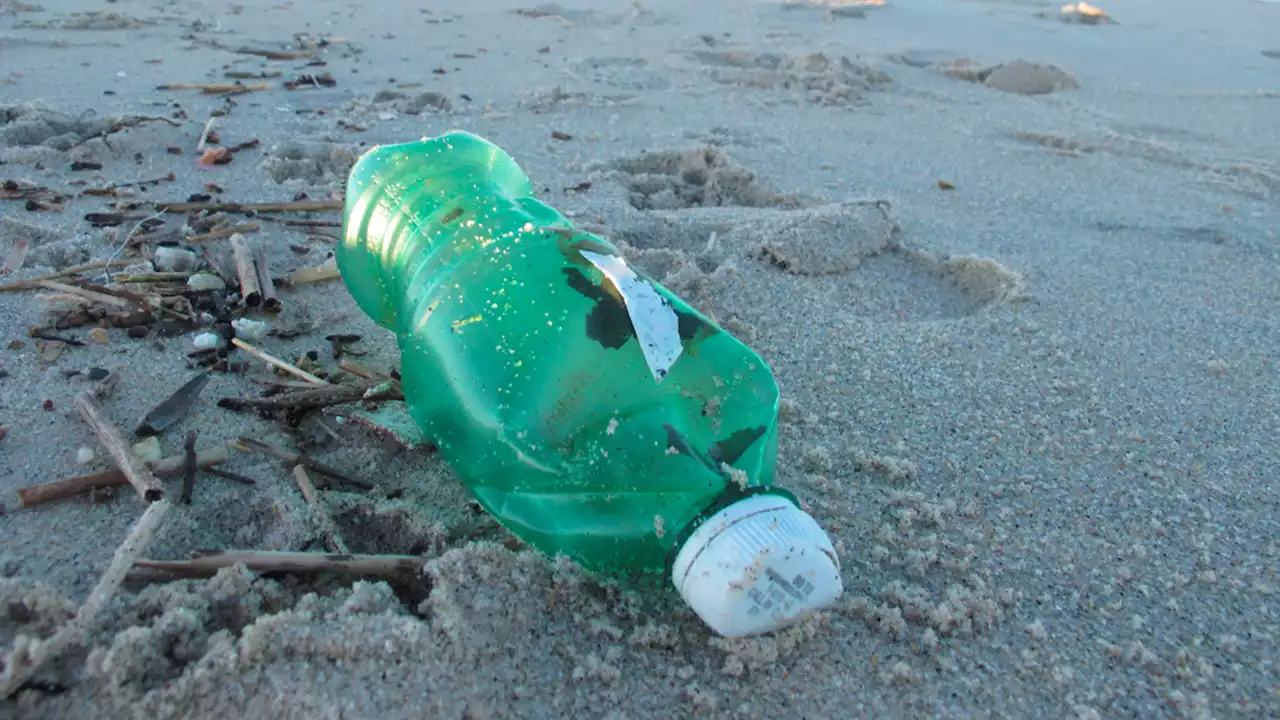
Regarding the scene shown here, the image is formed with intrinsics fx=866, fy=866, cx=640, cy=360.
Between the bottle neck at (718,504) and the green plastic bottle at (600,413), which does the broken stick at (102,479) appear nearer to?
the green plastic bottle at (600,413)

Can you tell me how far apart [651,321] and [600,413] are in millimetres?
174

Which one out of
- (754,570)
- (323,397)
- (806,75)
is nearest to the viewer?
(754,570)

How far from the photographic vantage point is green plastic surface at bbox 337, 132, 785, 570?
1.26 meters

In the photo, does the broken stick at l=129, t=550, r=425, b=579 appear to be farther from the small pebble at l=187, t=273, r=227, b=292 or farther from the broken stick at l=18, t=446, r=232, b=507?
the small pebble at l=187, t=273, r=227, b=292

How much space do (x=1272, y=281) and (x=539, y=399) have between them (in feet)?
7.26

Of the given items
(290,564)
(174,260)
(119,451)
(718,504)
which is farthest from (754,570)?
(174,260)

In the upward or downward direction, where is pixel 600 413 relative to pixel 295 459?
upward

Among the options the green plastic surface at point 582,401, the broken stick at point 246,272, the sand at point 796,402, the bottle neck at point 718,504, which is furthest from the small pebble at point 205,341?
the bottle neck at point 718,504

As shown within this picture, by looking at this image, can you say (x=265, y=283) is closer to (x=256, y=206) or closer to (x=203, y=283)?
(x=203, y=283)

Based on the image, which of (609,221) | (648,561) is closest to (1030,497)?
(648,561)

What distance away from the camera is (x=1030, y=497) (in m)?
1.52

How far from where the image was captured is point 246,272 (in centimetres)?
212

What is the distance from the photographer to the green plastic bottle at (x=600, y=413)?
113 cm

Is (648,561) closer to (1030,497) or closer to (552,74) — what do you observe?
(1030,497)
